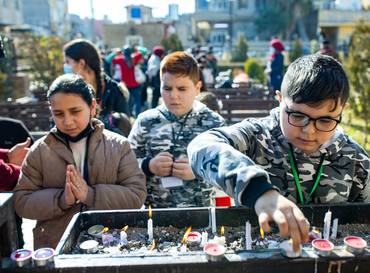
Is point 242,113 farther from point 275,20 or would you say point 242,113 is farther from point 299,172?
point 275,20

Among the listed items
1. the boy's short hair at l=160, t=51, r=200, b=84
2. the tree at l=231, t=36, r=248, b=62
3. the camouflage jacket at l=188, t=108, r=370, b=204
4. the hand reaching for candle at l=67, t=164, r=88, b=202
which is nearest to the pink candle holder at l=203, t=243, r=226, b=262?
the camouflage jacket at l=188, t=108, r=370, b=204

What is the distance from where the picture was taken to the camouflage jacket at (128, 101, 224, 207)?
2654 mm

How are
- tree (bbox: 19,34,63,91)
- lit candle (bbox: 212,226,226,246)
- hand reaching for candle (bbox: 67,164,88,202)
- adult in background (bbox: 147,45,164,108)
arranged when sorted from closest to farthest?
lit candle (bbox: 212,226,226,246) < hand reaching for candle (bbox: 67,164,88,202) < adult in background (bbox: 147,45,164,108) < tree (bbox: 19,34,63,91)

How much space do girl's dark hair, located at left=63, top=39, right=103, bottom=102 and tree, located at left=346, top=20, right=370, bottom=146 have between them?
584cm

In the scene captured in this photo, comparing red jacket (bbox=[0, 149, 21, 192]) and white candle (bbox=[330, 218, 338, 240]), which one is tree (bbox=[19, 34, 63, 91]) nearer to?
red jacket (bbox=[0, 149, 21, 192])

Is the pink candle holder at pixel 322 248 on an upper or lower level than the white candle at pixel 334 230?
upper

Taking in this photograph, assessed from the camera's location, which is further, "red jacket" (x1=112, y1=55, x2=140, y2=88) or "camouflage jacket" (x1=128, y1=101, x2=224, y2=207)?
"red jacket" (x1=112, y1=55, x2=140, y2=88)

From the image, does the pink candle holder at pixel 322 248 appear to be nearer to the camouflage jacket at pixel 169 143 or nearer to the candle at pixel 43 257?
the candle at pixel 43 257

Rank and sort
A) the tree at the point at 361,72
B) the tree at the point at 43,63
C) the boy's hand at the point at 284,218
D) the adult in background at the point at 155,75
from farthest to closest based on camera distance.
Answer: the tree at the point at 43,63 → the adult in background at the point at 155,75 → the tree at the point at 361,72 → the boy's hand at the point at 284,218

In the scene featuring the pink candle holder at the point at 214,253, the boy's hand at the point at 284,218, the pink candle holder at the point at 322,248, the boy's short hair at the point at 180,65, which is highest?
the boy's short hair at the point at 180,65

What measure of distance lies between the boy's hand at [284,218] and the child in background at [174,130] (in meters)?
1.58

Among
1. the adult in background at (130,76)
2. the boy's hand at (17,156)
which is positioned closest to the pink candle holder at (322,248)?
the boy's hand at (17,156)

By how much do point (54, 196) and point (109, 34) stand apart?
41.7 m

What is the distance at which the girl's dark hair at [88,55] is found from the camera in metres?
3.51
